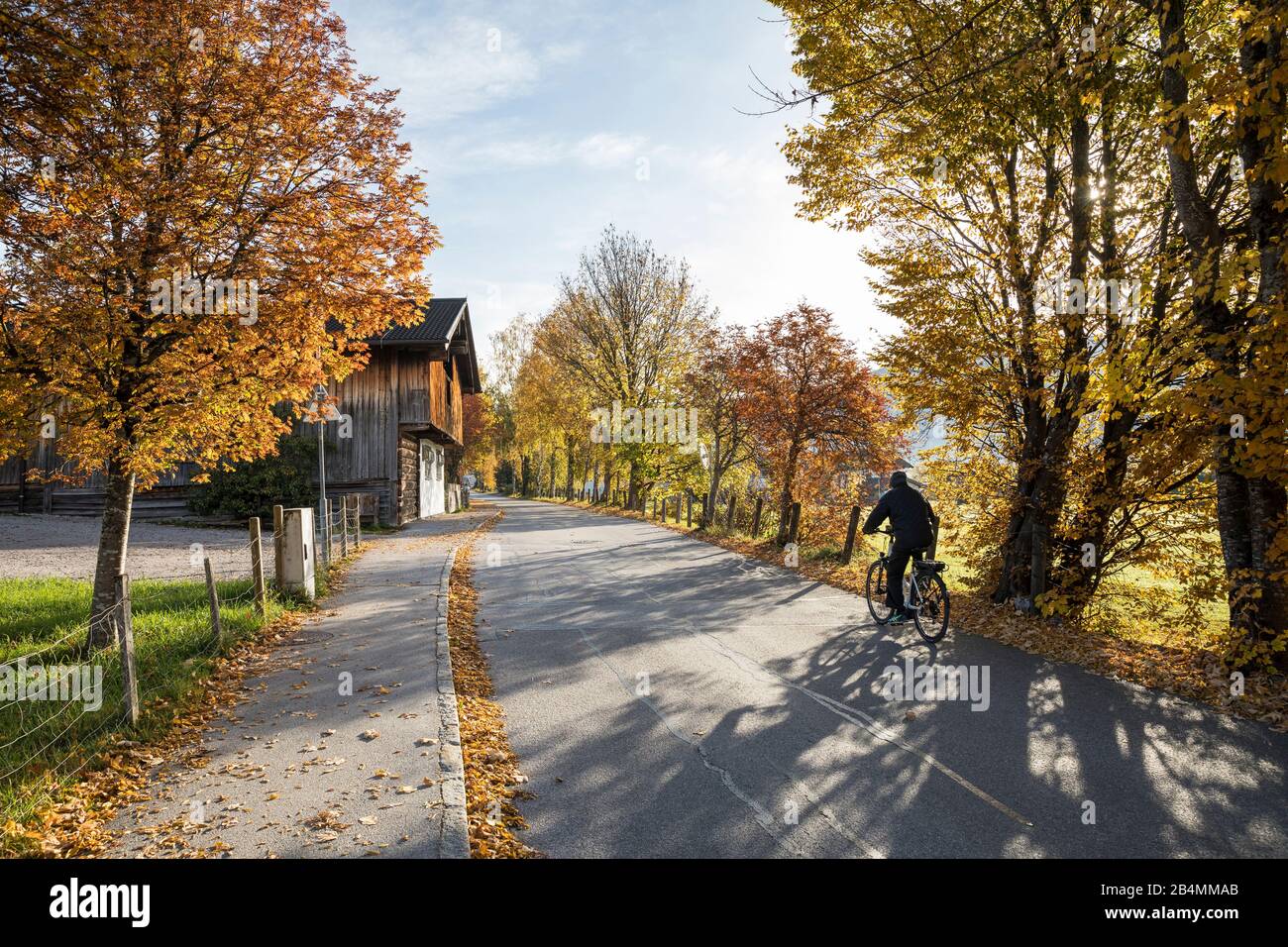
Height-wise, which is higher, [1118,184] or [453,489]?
[1118,184]

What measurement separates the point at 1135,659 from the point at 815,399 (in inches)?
463

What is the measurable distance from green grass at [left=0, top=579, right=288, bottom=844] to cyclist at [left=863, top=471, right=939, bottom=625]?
821 centimetres

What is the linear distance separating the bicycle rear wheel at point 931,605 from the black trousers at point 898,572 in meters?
0.26

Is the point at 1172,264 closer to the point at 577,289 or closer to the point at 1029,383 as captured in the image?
the point at 1029,383

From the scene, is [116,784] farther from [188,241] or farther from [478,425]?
[478,425]

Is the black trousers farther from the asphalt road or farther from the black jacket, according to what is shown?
the asphalt road

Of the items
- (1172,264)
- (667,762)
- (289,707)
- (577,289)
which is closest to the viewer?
(667,762)

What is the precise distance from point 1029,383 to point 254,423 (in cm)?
1125

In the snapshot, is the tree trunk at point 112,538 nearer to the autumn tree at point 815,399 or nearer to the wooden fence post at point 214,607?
the wooden fence post at point 214,607

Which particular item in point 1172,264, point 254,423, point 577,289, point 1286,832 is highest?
point 577,289

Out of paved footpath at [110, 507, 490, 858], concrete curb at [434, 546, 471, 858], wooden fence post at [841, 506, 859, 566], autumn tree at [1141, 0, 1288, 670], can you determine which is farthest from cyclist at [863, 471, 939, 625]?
wooden fence post at [841, 506, 859, 566]

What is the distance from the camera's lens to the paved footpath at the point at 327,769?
410 cm

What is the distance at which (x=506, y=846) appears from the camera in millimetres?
4035
